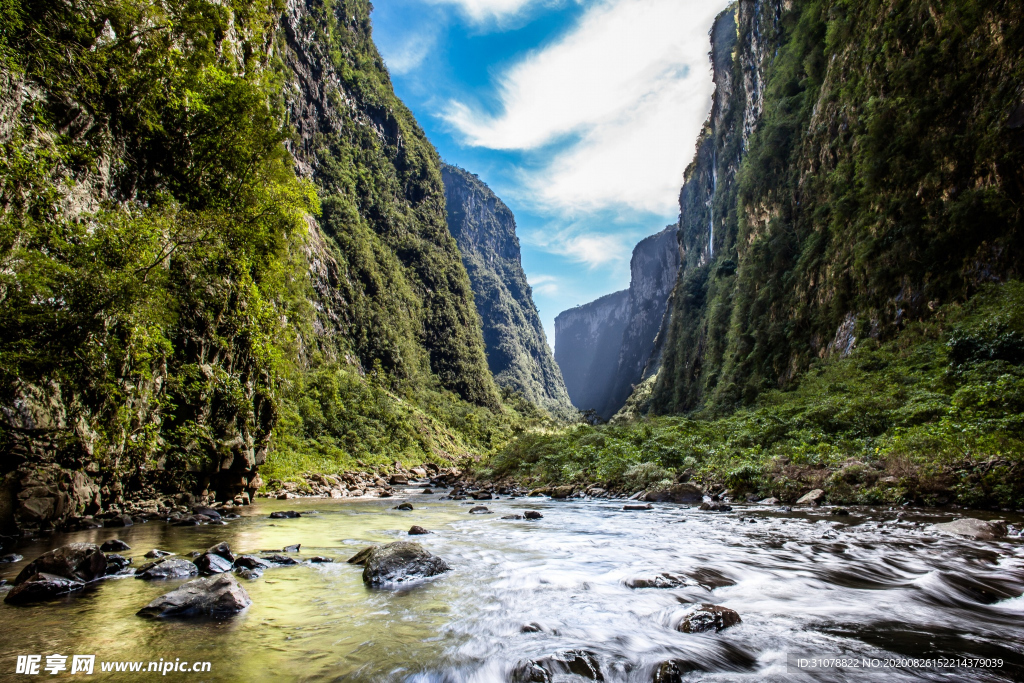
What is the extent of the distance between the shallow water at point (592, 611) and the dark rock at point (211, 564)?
0.47 m

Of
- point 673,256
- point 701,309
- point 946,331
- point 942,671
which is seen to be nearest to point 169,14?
point 942,671

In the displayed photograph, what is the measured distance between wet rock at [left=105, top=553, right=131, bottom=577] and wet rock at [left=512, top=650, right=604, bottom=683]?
4.75 meters

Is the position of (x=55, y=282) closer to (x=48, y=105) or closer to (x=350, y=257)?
(x=48, y=105)

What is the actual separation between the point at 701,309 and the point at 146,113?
2096 inches

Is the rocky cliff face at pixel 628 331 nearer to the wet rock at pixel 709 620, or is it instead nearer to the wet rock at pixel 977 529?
the wet rock at pixel 977 529

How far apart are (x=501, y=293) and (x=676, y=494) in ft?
464

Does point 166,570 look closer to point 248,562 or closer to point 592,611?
point 248,562

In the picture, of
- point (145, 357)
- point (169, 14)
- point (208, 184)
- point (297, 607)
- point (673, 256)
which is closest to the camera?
point (297, 607)

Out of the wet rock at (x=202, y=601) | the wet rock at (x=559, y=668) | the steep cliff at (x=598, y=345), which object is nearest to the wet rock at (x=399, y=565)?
the wet rock at (x=202, y=601)

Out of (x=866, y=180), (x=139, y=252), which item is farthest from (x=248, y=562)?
(x=866, y=180)

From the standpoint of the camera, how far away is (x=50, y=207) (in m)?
6.78

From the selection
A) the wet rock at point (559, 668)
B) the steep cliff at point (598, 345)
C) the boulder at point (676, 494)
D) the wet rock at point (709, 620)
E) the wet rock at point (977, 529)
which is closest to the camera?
the wet rock at point (559, 668)

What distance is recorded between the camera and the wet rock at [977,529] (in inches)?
217

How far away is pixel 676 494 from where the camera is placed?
12156mm
